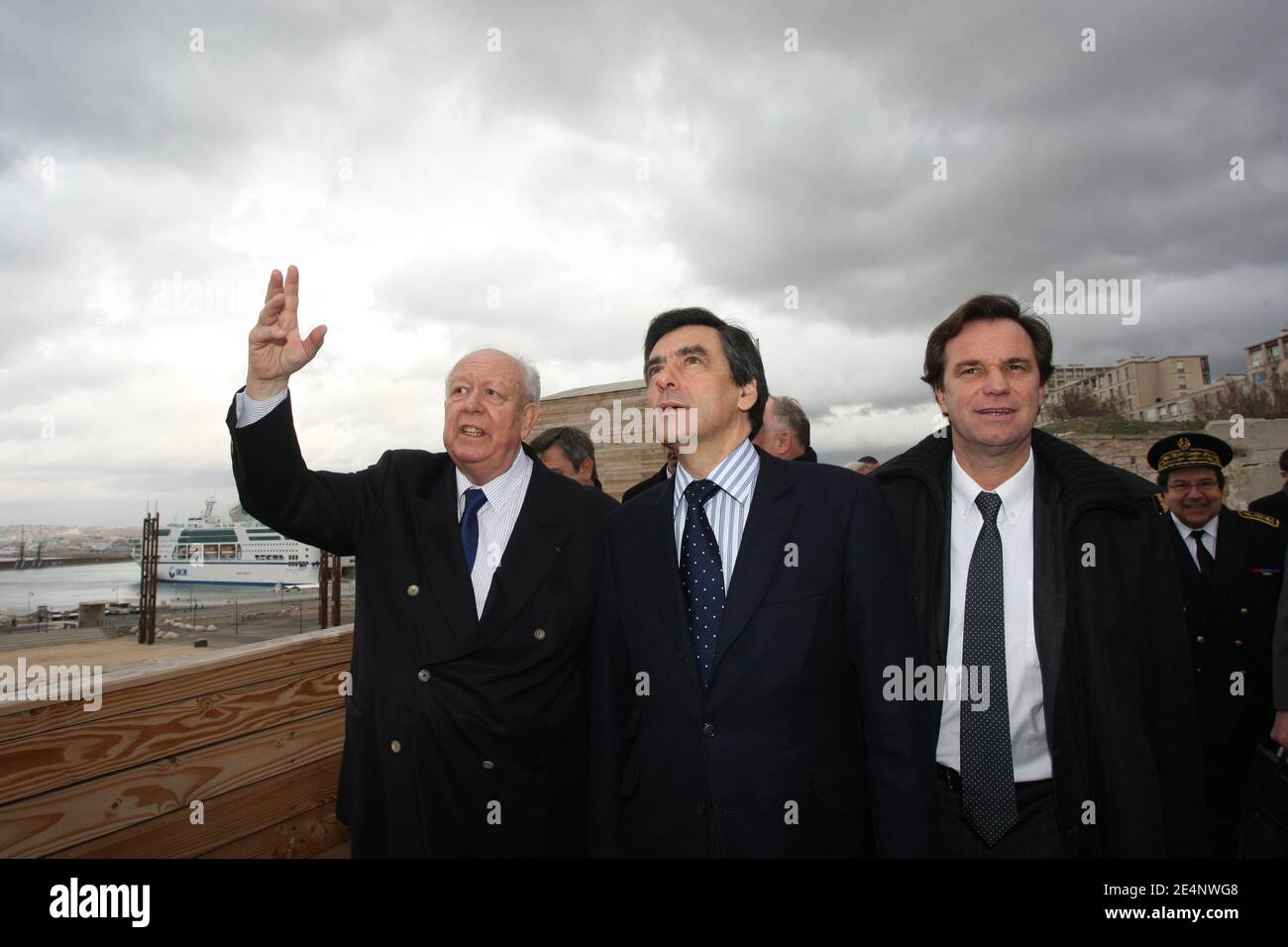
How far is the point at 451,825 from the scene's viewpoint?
7.29ft

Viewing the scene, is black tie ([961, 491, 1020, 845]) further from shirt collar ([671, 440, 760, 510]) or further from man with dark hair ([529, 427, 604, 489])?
man with dark hair ([529, 427, 604, 489])

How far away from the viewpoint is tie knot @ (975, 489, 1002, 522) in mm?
2355

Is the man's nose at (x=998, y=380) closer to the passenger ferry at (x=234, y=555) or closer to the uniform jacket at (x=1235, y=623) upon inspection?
the uniform jacket at (x=1235, y=623)

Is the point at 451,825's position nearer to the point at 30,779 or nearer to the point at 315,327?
the point at 30,779

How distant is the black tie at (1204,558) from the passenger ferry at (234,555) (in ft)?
306

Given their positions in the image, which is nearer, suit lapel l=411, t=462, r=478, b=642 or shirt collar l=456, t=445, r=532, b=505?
suit lapel l=411, t=462, r=478, b=642

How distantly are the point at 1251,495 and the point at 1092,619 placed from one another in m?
21.4

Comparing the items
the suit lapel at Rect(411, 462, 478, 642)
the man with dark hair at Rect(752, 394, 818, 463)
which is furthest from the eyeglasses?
the suit lapel at Rect(411, 462, 478, 642)

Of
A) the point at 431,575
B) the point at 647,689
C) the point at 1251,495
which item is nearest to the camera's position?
the point at 647,689

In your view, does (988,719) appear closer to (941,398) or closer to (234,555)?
(941,398)

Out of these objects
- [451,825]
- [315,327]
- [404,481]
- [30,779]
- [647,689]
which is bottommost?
[451,825]

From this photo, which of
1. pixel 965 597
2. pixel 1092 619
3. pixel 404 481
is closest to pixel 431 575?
pixel 404 481

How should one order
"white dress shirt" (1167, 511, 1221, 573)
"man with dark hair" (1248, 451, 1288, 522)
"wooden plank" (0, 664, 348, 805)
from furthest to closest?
"man with dark hair" (1248, 451, 1288, 522)
"white dress shirt" (1167, 511, 1221, 573)
"wooden plank" (0, 664, 348, 805)

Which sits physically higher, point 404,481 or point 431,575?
point 404,481
